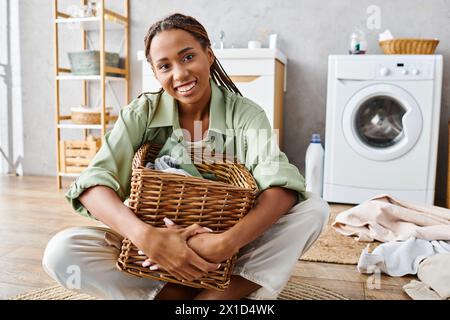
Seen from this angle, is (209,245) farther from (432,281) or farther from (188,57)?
(432,281)

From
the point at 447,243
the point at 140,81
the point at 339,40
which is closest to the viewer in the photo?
the point at 447,243

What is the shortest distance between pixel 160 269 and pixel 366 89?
187 centimetres

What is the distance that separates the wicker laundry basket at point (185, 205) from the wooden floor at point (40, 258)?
1.71ft

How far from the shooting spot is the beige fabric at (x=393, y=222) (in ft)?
5.56

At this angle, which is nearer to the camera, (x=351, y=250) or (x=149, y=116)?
(x=149, y=116)

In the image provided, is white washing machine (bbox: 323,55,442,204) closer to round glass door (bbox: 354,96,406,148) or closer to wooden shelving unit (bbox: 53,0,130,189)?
round glass door (bbox: 354,96,406,148)

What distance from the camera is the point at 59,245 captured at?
1015mm

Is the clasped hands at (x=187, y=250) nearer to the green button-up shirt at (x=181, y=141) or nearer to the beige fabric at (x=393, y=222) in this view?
the green button-up shirt at (x=181, y=141)

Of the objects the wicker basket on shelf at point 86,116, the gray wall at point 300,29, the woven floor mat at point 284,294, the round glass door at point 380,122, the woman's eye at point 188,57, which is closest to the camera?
the woman's eye at point 188,57

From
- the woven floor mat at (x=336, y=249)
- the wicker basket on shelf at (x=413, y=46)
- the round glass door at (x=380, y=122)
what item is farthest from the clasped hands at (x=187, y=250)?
the wicker basket on shelf at (x=413, y=46)

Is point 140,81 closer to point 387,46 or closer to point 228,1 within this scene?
point 228,1

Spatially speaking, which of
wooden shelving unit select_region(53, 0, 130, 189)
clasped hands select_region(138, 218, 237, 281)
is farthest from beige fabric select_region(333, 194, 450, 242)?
wooden shelving unit select_region(53, 0, 130, 189)

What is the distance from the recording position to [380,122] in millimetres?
2555

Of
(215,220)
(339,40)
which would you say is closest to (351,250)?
(215,220)
